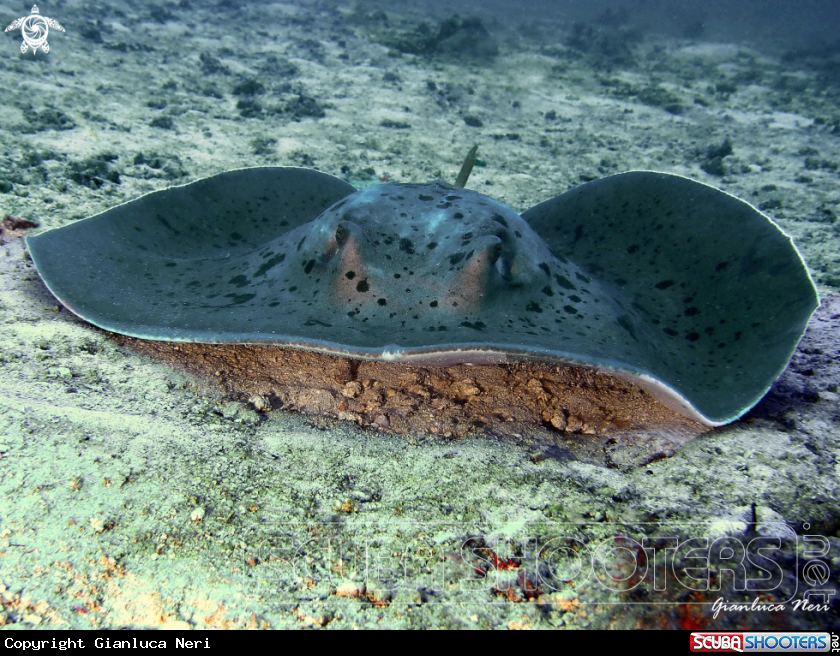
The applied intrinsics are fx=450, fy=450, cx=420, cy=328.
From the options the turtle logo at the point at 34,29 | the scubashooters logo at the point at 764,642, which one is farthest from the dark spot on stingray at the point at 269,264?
the turtle logo at the point at 34,29

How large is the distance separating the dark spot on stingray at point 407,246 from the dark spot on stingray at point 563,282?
3.19 ft

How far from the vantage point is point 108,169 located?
18.0ft

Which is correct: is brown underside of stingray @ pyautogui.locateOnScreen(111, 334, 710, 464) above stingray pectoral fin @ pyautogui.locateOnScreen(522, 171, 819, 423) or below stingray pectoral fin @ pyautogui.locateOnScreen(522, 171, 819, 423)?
below

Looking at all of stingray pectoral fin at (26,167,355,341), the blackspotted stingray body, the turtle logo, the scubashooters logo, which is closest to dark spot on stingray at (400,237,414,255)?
the blackspotted stingray body

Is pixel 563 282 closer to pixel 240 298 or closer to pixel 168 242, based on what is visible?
pixel 240 298

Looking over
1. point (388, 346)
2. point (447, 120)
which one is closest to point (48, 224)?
point (388, 346)

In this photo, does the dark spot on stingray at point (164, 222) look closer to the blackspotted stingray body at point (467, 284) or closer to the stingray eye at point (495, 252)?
the blackspotted stingray body at point (467, 284)

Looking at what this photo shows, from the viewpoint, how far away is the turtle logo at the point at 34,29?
9164mm

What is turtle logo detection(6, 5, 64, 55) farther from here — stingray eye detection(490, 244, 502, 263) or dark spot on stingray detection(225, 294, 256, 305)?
stingray eye detection(490, 244, 502, 263)

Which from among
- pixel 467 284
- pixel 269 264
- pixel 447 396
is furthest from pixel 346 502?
pixel 269 264

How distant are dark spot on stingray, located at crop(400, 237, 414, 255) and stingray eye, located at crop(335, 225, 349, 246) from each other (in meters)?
0.35

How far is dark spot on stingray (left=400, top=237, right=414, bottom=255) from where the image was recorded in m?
2.82

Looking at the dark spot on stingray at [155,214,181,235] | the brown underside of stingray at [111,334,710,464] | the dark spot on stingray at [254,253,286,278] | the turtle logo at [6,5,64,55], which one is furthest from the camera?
the turtle logo at [6,5,64,55]

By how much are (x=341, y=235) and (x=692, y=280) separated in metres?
2.66
